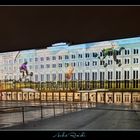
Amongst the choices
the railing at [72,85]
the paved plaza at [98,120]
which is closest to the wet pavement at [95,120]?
the paved plaza at [98,120]

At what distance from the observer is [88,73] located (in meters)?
3.74

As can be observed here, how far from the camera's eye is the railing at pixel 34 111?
3.73 m

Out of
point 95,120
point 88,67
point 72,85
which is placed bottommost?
point 95,120

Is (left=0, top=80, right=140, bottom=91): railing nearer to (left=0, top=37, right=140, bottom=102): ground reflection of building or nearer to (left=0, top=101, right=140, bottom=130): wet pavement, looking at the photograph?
(left=0, top=37, right=140, bottom=102): ground reflection of building

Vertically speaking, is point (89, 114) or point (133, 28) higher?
point (133, 28)

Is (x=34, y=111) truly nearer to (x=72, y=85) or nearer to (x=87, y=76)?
(x=72, y=85)

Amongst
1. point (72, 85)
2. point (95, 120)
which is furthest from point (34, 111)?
point (95, 120)

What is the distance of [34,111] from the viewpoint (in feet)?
12.6

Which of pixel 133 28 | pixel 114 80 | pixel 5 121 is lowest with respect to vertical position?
pixel 5 121

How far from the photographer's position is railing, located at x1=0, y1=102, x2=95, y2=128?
12.2ft

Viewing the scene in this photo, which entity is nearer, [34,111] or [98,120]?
[98,120]

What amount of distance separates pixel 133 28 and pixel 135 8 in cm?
13

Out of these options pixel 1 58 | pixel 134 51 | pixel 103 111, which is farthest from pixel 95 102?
pixel 1 58

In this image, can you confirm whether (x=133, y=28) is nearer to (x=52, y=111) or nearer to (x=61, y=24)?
(x=61, y=24)
